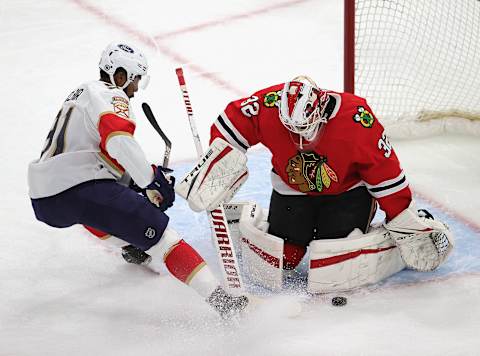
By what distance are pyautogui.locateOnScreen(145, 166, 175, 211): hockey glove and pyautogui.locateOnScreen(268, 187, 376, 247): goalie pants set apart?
16.8 inches

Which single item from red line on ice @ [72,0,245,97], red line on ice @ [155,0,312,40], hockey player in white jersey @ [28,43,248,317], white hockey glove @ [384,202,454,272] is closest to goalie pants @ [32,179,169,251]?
hockey player in white jersey @ [28,43,248,317]

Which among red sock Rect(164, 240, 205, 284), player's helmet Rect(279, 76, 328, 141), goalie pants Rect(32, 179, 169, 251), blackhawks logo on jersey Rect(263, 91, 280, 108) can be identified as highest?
player's helmet Rect(279, 76, 328, 141)

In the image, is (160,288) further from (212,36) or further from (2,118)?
(212,36)

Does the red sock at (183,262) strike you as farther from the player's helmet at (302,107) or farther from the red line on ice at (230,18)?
the red line on ice at (230,18)

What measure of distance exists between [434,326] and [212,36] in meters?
3.22

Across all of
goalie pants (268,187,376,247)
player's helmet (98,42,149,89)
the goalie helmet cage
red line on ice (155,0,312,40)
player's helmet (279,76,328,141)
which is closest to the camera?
player's helmet (279,76,328,141)

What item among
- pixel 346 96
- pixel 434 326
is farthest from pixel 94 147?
pixel 434 326

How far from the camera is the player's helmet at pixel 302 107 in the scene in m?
2.71

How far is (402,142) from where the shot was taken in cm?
415

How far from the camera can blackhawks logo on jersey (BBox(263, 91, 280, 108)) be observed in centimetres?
291

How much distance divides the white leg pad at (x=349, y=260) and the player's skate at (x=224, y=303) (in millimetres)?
291

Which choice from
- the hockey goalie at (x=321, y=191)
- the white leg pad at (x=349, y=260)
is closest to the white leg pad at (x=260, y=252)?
the hockey goalie at (x=321, y=191)

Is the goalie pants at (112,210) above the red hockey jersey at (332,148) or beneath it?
beneath

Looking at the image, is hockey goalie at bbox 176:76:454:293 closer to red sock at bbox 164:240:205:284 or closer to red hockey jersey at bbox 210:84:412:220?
red hockey jersey at bbox 210:84:412:220
